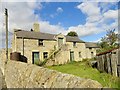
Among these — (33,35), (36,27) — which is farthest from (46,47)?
Answer: (36,27)

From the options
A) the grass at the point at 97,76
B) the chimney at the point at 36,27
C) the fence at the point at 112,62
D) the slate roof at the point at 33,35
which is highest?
the chimney at the point at 36,27

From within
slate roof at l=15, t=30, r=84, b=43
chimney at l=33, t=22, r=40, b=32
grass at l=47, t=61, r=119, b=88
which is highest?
chimney at l=33, t=22, r=40, b=32

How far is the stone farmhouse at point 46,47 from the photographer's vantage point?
103 feet

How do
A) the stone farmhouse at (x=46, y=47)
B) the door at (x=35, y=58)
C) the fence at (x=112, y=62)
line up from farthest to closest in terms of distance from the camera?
1. the door at (x=35, y=58)
2. the stone farmhouse at (x=46, y=47)
3. the fence at (x=112, y=62)

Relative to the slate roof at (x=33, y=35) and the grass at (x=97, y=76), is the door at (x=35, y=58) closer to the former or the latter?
the slate roof at (x=33, y=35)

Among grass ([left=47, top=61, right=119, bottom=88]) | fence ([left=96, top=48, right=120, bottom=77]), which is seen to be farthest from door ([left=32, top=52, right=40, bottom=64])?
fence ([left=96, top=48, right=120, bottom=77])

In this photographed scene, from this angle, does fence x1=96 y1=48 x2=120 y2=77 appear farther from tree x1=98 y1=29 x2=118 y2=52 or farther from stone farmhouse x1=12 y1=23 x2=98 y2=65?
tree x1=98 y1=29 x2=118 y2=52

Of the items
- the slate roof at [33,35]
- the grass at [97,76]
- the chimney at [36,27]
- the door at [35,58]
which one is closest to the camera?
the grass at [97,76]

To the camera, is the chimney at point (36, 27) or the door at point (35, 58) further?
the chimney at point (36, 27)

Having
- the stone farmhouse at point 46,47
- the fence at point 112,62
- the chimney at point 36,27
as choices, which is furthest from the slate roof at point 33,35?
the fence at point 112,62

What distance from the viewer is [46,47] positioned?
3444 cm

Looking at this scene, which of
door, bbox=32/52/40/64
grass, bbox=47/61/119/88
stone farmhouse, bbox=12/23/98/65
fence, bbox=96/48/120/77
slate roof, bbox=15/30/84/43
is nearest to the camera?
grass, bbox=47/61/119/88

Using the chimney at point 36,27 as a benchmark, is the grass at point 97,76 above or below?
below

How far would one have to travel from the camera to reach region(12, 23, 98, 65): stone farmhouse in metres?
31.3
